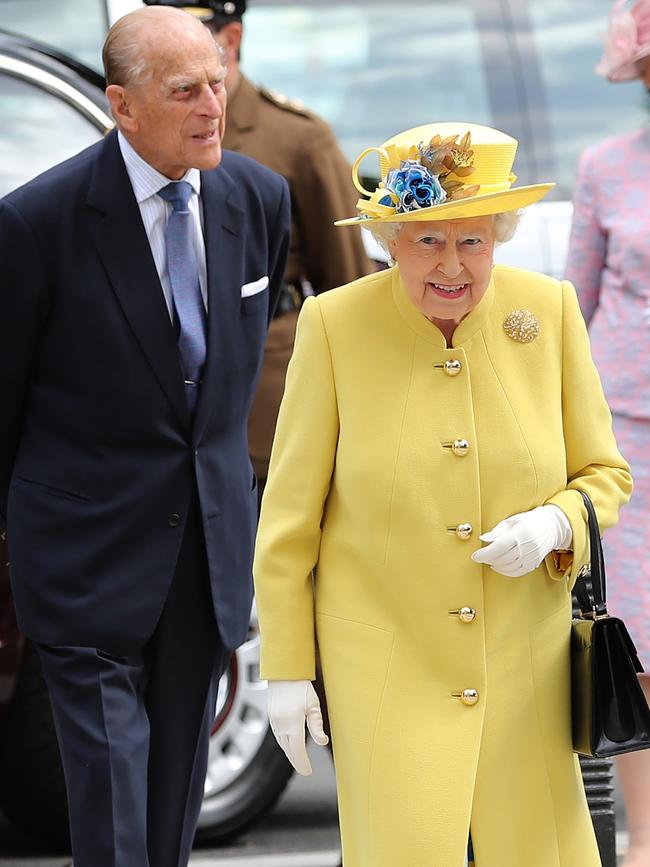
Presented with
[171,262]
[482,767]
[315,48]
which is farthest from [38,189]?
[315,48]

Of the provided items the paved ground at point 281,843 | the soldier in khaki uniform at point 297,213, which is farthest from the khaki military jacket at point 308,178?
the paved ground at point 281,843

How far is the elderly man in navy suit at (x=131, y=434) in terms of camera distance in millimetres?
3846

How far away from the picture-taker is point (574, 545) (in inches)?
130

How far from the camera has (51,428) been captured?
3922 millimetres

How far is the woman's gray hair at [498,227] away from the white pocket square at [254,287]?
72 centimetres

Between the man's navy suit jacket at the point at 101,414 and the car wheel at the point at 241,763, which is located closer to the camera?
the man's navy suit jacket at the point at 101,414

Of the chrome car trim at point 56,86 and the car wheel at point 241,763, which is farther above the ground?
the chrome car trim at point 56,86

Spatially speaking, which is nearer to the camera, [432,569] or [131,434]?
[432,569]

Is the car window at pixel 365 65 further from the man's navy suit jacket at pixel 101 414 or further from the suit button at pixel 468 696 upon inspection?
the suit button at pixel 468 696

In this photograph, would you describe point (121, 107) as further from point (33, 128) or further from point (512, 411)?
point (33, 128)

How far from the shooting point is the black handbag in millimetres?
3307

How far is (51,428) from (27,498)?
145 millimetres

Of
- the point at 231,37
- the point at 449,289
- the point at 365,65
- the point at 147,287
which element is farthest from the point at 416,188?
the point at 365,65

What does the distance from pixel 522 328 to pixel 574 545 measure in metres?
0.38
